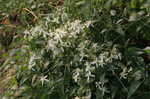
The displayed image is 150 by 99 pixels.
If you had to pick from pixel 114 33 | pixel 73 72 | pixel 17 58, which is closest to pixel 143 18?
pixel 114 33

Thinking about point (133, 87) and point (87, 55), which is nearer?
point (133, 87)

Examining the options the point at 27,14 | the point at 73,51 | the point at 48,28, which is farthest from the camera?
the point at 27,14

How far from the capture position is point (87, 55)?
302cm

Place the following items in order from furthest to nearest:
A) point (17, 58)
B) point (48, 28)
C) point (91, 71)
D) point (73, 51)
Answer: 1. point (17, 58)
2. point (48, 28)
3. point (73, 51)
4. point (91, 71)

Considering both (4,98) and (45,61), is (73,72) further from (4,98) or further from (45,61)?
(4,98)

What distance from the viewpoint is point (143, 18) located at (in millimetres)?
3209

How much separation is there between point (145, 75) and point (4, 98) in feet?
4.17

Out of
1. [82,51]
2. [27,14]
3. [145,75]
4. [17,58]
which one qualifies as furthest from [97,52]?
[27,14]

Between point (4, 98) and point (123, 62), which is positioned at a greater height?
point (123, 62)

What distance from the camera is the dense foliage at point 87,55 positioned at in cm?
298

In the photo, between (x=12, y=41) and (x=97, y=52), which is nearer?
(x=97, y=52)

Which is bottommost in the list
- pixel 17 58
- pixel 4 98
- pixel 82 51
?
pixel 4 98

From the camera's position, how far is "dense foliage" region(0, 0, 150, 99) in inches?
117

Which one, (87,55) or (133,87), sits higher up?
(87,55)
